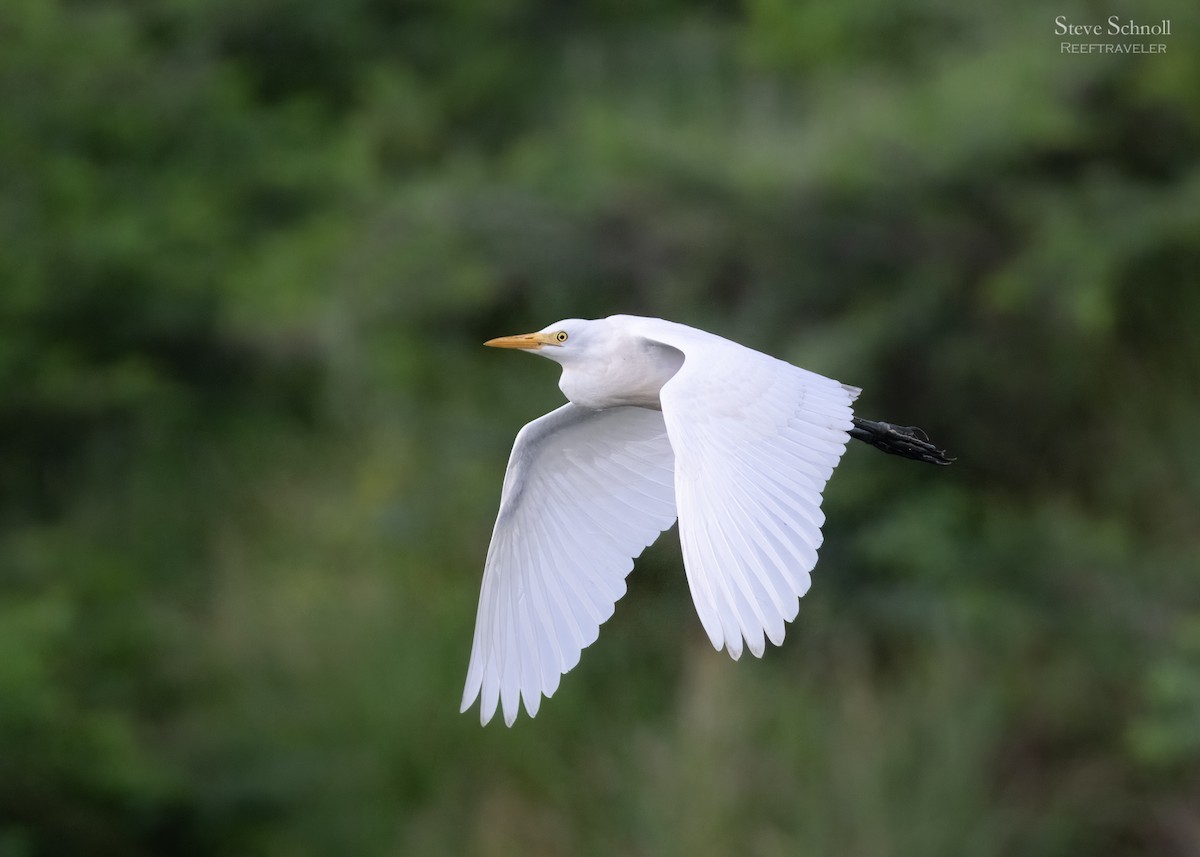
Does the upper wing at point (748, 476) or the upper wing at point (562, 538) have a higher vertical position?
the upper wing at point (748, 476)

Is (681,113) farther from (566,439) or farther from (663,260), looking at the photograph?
(566,439)

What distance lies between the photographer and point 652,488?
15.8 feet

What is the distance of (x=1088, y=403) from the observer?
845 cm

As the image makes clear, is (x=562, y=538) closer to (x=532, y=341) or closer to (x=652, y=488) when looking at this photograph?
(x=652, y=488)

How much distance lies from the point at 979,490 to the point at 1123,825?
1.79m

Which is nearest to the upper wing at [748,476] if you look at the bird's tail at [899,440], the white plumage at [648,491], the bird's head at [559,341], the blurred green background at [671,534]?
the white plumage at [648,491]

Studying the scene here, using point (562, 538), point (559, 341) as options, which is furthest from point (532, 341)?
point (562, 538)

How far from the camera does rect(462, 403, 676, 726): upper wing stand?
4.43m

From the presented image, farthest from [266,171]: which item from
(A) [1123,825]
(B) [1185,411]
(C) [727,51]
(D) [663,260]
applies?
(A) [1123,825]

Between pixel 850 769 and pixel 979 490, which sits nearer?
pixel 850 769

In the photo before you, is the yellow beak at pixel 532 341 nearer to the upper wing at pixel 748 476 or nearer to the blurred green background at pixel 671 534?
the upper wing at pixel 748 476

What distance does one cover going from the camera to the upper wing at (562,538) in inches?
175

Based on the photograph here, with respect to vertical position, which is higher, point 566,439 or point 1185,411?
point 566,439

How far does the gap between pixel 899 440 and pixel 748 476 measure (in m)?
1.14
